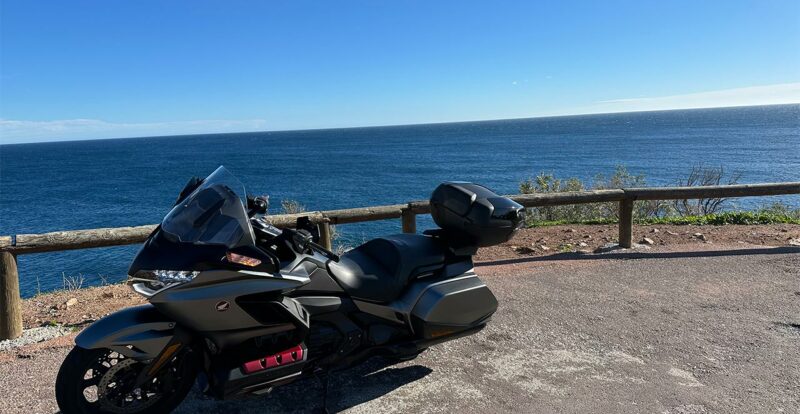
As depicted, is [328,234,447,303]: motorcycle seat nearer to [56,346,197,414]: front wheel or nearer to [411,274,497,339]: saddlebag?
[411,274,497,339]: saddlebag

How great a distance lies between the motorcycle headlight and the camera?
9.13 ft

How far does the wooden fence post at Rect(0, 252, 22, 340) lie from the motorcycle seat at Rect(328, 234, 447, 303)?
322 centimetres

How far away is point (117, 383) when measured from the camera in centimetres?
304

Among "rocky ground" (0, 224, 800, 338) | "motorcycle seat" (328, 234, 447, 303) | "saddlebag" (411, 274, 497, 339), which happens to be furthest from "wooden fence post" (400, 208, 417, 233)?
"saddlebag" (411, 274, 497, 339)

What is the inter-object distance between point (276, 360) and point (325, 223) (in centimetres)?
310

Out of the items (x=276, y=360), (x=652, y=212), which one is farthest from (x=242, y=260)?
(x=652, y=212)

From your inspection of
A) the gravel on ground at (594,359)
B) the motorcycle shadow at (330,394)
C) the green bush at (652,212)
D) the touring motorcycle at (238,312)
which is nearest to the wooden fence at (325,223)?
the gravel on ground at (594,359)

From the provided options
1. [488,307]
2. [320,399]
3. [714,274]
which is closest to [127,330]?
[320,399]

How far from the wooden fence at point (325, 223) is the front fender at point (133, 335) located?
2.40 metres

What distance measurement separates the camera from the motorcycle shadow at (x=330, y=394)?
346 centimetres

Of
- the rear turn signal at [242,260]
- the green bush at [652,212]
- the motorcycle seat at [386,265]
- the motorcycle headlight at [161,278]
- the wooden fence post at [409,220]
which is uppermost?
the rear turn signal at [242,260]

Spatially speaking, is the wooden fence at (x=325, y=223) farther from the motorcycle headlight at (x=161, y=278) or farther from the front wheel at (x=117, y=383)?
the motorcycle headlight at (x=161, y=278)

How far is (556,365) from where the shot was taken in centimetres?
404

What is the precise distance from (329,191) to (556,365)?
33948mm
